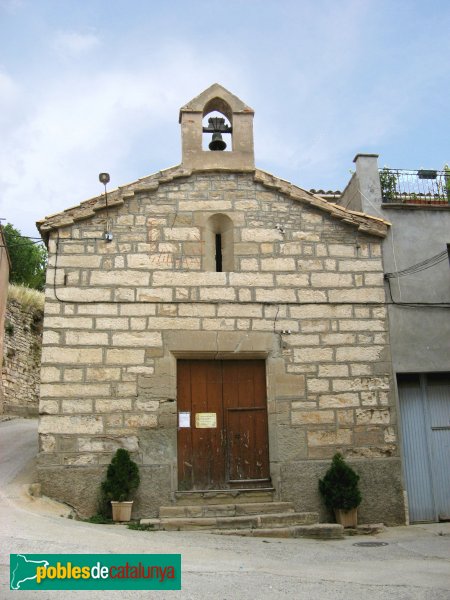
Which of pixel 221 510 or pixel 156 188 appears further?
pixel 156 188

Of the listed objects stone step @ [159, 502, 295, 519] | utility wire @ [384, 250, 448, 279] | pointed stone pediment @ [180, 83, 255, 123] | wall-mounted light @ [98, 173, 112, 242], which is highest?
pointed stone pediment @ [180, 83, 255, 123]

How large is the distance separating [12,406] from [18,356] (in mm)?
1717

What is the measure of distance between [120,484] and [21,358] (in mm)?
12007

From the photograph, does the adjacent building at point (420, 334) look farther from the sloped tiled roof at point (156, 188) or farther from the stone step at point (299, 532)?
the stone step at point (299, 532)

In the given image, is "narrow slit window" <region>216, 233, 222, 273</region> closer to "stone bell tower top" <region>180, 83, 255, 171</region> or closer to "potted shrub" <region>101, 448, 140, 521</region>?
"stone bell tower top" <region>180, 83, 255, 171</region>

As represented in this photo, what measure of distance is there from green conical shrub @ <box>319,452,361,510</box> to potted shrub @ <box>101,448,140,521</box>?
271cm

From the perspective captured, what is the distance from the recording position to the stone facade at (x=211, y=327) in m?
8.62

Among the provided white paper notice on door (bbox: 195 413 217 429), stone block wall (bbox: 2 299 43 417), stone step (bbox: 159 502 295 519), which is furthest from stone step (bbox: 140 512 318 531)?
stone block wall (bbox: 2 299 43 417)

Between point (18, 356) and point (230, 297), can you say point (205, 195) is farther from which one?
point (18, 356)

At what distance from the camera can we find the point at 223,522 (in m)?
7.99

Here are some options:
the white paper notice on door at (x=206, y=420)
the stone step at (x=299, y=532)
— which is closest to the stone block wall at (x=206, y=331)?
the white paper notice on door at (x=206, y=420)

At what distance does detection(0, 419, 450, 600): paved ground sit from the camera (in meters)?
Answer: 4.93

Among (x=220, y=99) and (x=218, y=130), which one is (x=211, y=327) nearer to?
(x=218, y=130)

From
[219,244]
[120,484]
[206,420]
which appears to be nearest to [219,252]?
[219,244]
